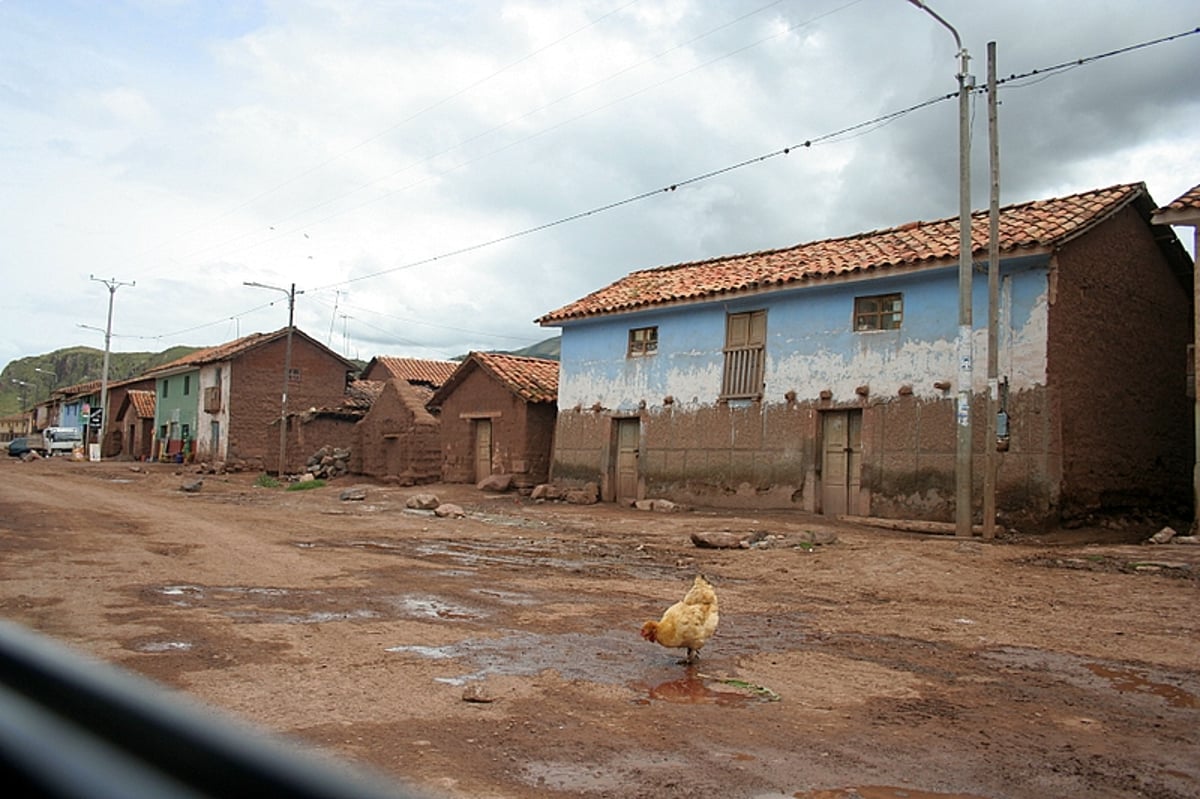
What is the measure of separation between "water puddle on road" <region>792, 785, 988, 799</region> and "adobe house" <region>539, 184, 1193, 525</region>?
11.8m

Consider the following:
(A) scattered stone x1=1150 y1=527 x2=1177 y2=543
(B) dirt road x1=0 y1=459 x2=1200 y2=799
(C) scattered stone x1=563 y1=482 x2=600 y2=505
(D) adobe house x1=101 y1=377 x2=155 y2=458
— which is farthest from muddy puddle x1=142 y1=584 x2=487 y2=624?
(D) adobe house x1=101 y1=377 x2=155 y2=458

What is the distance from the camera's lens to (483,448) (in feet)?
85.6

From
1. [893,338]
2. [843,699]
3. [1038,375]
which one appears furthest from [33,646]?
[893,338]

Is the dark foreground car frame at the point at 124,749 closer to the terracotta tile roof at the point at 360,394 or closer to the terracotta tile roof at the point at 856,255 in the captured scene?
the terracotta tile roof at the point at 856,255

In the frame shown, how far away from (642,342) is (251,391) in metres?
23.9

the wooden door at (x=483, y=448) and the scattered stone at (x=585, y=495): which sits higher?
the wooden door at (x=483, y=448)

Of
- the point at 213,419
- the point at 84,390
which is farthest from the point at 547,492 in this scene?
the point at 84,390

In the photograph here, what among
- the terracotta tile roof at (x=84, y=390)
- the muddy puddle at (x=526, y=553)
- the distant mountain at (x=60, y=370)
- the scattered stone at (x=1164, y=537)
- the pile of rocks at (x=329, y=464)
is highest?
the distant mountain at (x=60, y=370)

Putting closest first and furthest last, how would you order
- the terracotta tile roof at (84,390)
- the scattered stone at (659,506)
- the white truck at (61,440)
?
the scattered stone at (659,506) < the white truck at (61,440) < the terracotta tile roof at (84,390)

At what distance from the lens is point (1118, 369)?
16.6 m

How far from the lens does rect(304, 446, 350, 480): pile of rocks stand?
31.7 meters

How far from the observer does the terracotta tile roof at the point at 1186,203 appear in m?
13.8

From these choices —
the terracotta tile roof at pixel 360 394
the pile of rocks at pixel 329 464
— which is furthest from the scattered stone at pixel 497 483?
the terracotta tile roof at pixel 360 394

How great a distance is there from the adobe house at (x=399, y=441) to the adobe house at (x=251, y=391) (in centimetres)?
827
